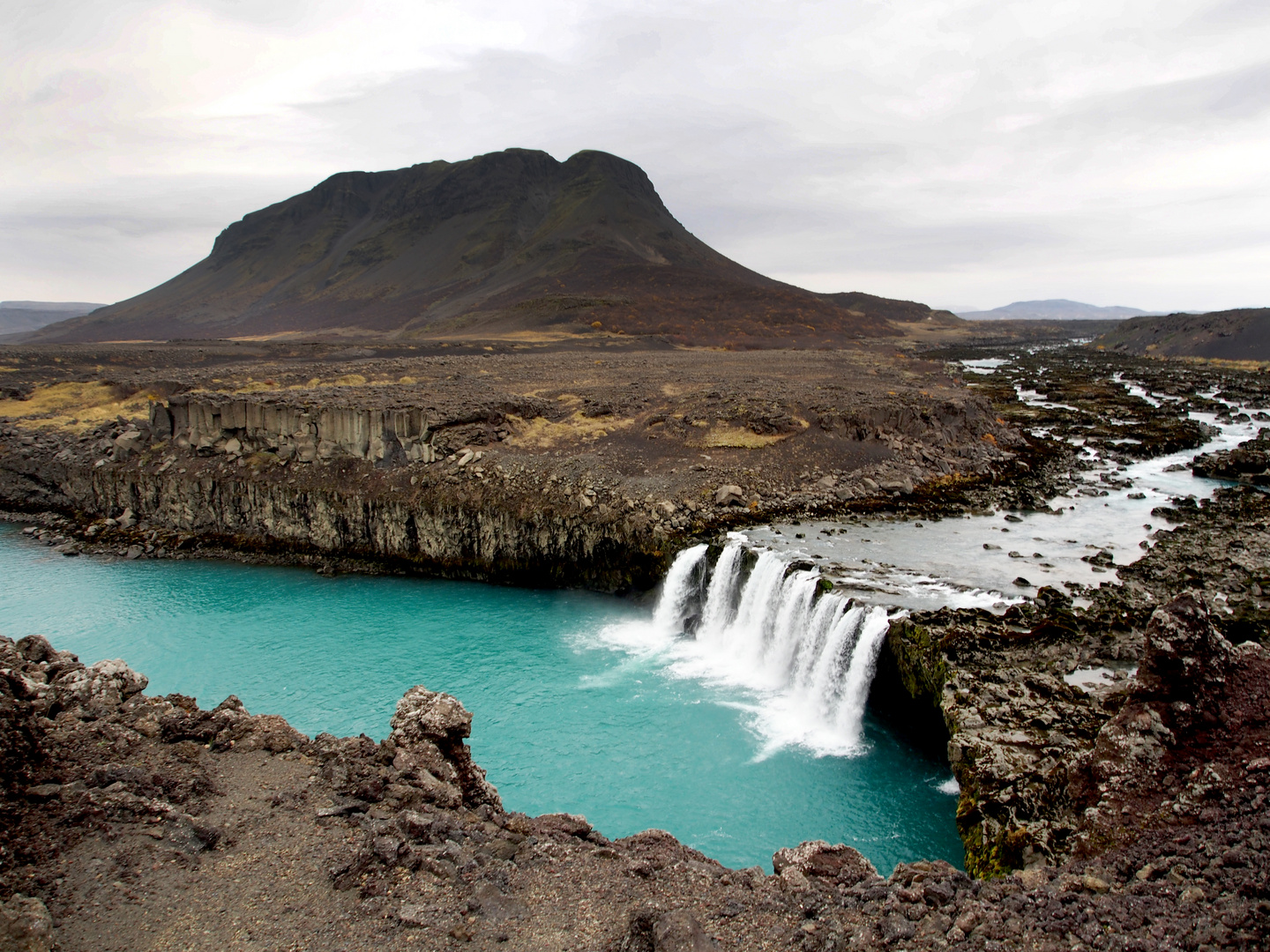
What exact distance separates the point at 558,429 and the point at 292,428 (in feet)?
44.2

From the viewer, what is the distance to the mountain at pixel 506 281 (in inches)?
4572

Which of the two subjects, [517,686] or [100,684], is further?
[517,686]

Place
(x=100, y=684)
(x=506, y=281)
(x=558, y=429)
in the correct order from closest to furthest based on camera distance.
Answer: (x=100, y=684)
(x=558, y=429)
(x=506, y=281)

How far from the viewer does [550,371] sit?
60031mm

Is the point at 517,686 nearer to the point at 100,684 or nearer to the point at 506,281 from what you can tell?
the point at 100,684

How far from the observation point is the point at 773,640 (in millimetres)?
21969

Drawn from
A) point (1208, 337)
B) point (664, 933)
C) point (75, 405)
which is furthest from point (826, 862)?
point (1208, 337)

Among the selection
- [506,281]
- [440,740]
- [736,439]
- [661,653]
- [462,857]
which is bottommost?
[661,653]

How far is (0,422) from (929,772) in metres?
55.8

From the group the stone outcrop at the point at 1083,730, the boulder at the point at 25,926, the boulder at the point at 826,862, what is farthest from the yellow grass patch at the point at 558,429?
the boulder at the point at 25,926

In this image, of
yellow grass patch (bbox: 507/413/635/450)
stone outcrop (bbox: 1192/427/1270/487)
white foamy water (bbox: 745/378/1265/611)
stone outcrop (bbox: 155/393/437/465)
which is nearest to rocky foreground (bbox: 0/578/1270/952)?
white foamy water (bbox: 745/378/1265/611)

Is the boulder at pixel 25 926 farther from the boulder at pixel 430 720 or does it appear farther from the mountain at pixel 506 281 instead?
the mountain at pixel 506 281

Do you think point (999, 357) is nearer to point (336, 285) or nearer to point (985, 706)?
point (985, 706)

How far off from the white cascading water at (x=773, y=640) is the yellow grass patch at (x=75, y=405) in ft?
123
